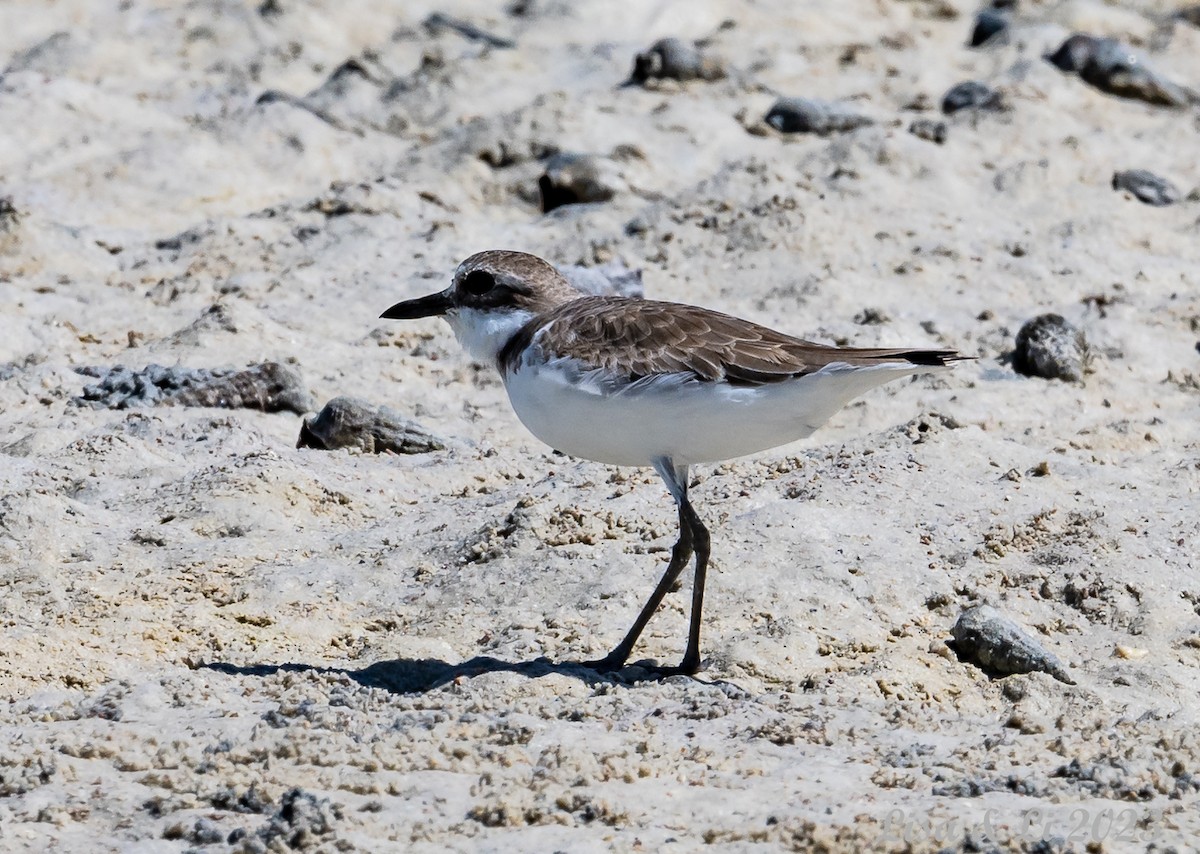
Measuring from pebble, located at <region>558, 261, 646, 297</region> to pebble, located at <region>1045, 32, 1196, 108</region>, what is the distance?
13.8ft

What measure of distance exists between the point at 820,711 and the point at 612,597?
103 centimetres

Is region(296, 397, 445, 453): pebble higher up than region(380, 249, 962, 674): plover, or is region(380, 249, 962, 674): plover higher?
region(380, 249, 962, 674): plover

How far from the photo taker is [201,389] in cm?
672

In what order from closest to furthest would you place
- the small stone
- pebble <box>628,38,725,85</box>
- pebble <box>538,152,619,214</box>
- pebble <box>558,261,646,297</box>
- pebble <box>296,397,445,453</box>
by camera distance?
the small stone, pebble <box>296,397,445,453</box>, pebble <box>558,261,646,297</box>, pebble <box>538,152,619,214</box>, pebble <box>628,38,725,85</box>

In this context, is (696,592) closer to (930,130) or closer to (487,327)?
(487,327)

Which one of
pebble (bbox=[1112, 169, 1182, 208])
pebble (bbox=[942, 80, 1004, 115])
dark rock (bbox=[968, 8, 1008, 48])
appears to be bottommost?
dark rock (bbox=[968, 8, 1008, 48])

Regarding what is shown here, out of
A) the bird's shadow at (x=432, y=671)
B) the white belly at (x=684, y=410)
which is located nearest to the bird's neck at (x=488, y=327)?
the white belly at (x=684, y=410)

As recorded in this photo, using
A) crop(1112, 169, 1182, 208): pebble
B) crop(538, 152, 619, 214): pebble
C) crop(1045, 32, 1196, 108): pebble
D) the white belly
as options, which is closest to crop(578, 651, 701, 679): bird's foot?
the white belly

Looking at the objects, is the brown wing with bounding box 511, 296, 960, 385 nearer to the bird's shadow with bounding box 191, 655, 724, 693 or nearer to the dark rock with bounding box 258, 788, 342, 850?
the bird's shadow with bounding box 191, 655, 724, 693

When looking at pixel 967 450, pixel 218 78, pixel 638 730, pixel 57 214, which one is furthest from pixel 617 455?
pixel 218 78

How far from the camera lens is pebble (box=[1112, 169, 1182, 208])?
29.5 feet

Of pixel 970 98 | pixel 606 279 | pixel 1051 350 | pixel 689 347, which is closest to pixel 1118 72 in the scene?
pixel 970 98

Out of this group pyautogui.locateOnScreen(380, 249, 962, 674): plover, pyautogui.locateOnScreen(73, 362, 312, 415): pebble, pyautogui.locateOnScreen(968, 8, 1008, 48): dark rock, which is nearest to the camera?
pyautogui.locateOnScreen(380, 249, 962, 674): plover

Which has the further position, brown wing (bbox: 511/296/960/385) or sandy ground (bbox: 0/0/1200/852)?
brown wing (bbox: 511/296/960/385)
